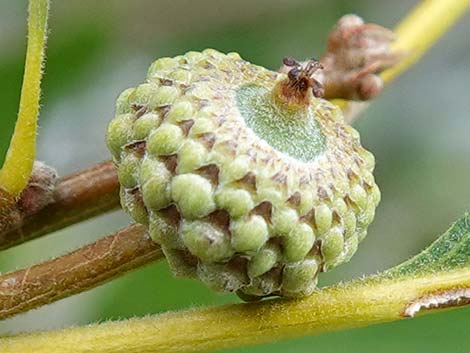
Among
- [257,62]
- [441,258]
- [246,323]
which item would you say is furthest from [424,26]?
[257,62]

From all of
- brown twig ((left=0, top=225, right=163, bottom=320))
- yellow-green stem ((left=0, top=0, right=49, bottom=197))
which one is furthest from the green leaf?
yellow-green stem ((left=0, top=0, right=49, bottom=197))

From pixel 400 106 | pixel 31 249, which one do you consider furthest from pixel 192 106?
pixel 400 106

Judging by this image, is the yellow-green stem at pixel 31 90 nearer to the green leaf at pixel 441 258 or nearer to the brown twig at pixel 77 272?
the brown twig at pixel 77 272

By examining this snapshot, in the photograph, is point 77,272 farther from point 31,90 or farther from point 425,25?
point 425,25

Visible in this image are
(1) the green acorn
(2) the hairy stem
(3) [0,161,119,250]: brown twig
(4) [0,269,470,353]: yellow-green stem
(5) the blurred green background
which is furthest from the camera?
(5) the blurred green background

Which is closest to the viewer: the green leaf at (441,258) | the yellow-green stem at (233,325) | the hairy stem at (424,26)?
the yellow-green stem at (233,325)

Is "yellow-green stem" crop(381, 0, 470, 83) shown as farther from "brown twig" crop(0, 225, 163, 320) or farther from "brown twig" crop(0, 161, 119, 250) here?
"brown twig" crop(0, 225, 163, 320)

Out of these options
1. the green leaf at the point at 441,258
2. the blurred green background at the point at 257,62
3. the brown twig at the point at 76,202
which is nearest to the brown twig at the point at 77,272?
the brown twig at the point at 76,202
